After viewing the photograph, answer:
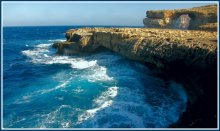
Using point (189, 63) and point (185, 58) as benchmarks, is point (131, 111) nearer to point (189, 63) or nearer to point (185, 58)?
point (189, 63)

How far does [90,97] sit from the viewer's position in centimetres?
2328

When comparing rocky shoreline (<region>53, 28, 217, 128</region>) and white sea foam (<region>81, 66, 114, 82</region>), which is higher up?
rocky shoreline (<region>53, 28, 217, 128</region>)

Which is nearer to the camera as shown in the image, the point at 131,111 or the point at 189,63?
the point at 131,111

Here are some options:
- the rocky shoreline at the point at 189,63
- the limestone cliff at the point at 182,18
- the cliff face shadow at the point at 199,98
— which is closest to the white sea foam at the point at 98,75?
the rocky shoreline at the point at 189,63

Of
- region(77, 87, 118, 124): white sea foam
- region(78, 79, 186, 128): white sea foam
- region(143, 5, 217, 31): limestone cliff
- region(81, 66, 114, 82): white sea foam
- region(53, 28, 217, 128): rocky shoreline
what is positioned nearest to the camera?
region(78, 79, 186, 128): white sea foam

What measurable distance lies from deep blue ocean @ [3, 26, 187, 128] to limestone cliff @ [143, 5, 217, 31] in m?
22.8

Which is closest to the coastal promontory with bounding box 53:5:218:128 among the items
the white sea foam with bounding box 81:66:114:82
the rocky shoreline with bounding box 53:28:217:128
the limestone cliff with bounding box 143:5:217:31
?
the rocky shoreline with bounding box 53:28:217:128

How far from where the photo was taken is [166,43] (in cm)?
2638

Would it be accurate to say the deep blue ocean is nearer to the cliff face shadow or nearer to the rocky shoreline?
the cliff face shadow

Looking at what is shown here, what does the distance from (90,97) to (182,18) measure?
141 ft

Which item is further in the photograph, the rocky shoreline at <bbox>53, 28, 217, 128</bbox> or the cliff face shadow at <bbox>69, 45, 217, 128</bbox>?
the rocky shoreline at <bbox>53, 28, 217, 128</bbox>

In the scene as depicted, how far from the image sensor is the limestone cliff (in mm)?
50406

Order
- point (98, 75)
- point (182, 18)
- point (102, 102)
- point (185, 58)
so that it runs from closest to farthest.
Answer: point (102, 102) < point (185, 58) < point (98, 75) < point (182, 18)

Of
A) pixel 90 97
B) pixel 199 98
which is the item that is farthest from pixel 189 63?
pixel 90 97
